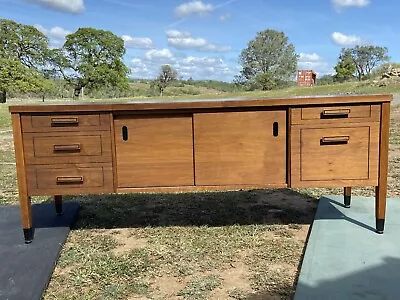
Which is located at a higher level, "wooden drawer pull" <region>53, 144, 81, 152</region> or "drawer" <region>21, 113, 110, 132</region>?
"drawer" <region>21, 113, 110, 132</region>

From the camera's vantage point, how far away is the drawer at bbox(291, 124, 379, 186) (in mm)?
2523

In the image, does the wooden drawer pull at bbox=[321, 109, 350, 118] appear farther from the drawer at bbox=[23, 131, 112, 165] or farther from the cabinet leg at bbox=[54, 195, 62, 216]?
the cabinet leg at bbox=[54, 195, 62, 216]

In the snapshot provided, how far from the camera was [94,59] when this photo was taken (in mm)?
37906

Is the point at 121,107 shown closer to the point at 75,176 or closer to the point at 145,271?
the point at 75,176

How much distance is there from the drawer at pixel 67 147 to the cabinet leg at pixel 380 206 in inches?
68.6

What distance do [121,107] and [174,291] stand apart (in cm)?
114

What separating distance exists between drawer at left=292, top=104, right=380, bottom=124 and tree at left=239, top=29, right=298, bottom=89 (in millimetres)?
44688

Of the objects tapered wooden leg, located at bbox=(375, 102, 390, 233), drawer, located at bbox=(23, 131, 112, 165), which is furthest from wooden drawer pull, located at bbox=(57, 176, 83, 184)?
tapered wooden leg, located at bbox=(375, 102, 390, 233)

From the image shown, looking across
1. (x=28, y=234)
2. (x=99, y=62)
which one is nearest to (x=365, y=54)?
(x=99, y=62)

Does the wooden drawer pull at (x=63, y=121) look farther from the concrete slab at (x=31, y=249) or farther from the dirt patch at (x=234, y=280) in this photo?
the dirt patch at (x=234, y=280)

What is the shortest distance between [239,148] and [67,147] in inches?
42.8

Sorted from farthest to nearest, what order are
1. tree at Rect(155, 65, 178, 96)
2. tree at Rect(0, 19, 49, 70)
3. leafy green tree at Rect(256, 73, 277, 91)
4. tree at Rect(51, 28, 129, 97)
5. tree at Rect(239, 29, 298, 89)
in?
tree at Rect(155, 65, 178, 96), tree at Rect(239, 29, 298, 89), leafy green tree at Rect(256, 73, 277, 91), tree at Rect(51, 28, 129, 97), tree at Rect(0, 19, 49, 70)

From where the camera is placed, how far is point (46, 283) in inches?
85.0

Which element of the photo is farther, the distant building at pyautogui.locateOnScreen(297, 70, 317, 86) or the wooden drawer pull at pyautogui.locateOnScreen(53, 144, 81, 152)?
the distant building at pyautogui.locateOnScreen(297, 70, 317, 86)
